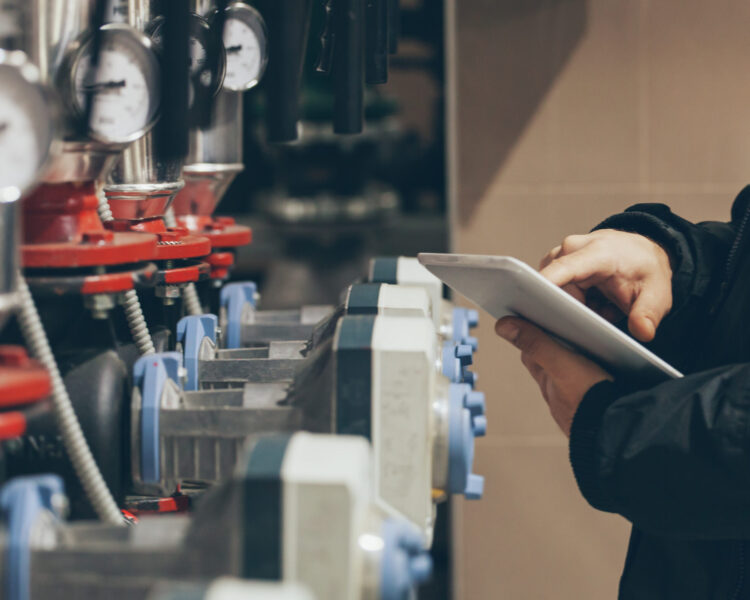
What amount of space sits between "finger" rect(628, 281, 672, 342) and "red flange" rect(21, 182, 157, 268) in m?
0.54

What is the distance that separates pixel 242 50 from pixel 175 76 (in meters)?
0.37

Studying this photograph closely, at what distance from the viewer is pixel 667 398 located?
2.98 ft

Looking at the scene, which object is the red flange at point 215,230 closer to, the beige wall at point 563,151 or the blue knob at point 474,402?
the blue knob at point 474,402

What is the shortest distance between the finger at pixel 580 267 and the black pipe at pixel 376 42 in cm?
28

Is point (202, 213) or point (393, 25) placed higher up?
→ point (393, 25)

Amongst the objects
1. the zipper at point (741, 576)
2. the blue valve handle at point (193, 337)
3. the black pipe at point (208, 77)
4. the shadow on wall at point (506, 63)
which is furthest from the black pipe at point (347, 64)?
the shadow on wall at point (506, 63)

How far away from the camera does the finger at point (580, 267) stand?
1036 millimetres

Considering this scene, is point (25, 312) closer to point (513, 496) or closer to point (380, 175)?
point (513, 496)

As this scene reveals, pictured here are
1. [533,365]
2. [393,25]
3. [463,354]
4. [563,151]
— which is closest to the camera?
[463,354]

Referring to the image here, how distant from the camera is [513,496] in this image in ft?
6.83

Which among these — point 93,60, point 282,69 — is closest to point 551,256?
point 282,69

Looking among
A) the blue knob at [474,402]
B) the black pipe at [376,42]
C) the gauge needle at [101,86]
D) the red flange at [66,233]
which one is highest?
the black pipe at [376,42]

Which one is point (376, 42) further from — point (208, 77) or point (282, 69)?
point (282, 69)

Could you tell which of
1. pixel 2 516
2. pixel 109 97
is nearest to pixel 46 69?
pixel 109 97
